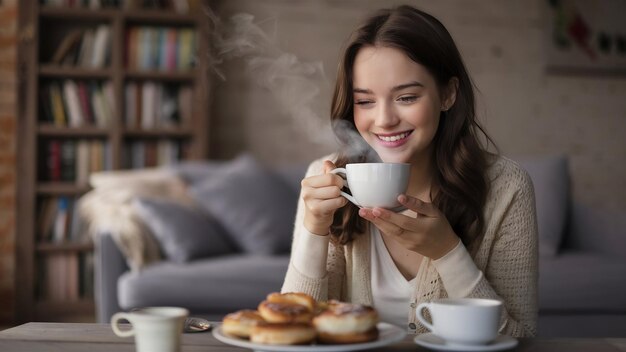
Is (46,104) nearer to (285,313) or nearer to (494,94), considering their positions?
(494,94)

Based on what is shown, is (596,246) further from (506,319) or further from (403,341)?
(403,341)

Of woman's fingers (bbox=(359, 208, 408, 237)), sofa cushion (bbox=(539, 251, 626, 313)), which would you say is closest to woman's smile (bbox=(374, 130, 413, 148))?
woman's fingers (bbox=(359, 208, 408, 237))

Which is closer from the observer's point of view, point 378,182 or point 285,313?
point 285,313

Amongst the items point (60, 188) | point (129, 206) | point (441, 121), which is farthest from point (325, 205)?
point (60, 188)

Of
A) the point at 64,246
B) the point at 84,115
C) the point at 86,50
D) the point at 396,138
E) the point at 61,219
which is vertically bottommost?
the point at 64,246

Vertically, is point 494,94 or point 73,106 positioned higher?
point 494,94

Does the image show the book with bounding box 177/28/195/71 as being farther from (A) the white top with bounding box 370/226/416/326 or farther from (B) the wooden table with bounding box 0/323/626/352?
(B) the wooden table with bounding box 0/323/626/352

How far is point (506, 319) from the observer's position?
53.3 inches

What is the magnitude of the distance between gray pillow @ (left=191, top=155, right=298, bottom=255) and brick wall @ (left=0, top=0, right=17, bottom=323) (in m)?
1.29

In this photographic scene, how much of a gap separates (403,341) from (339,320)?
209mm

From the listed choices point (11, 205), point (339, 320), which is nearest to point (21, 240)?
point (11, 205)

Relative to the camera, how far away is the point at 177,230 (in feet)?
9.74

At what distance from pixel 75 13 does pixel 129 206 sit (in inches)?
56.8

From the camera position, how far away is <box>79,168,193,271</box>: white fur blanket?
284 centimetres
